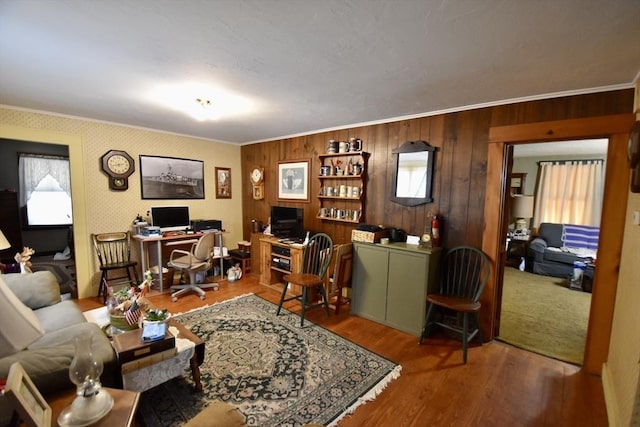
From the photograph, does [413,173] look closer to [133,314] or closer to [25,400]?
[133,314]

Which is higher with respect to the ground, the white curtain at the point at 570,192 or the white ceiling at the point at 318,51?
the white ceiling at the point at 318,51

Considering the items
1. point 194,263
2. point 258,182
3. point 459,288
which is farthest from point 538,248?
point 194,263

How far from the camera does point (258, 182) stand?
4.83 metres

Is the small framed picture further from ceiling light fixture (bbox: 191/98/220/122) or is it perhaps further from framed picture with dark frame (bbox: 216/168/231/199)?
framed picture with dark frame (bbox: 216/168/231/199)

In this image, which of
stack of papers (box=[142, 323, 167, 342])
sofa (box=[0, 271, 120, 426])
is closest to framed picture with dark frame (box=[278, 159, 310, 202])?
stack of papers (box=[142, 323, 167, 342])

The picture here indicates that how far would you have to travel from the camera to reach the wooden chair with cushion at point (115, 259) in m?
3.64

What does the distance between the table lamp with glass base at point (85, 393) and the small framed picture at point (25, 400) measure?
7 cm

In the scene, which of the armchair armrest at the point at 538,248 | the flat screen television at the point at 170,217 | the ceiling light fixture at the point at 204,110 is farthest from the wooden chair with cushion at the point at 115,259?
the armchair armrest at the point at 538,248

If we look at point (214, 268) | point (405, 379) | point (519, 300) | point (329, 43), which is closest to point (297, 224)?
point (214, 268)

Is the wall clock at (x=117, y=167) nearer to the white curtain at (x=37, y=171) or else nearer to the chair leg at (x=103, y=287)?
the chair leg at (x=103, y=287)

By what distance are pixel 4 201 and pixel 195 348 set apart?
537 cm

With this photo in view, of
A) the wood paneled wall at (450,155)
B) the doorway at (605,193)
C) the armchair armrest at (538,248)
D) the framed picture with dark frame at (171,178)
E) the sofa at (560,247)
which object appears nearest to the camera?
the doorway at (605,193)

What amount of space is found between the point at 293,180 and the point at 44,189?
17.0ft

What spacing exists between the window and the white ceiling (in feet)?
11.6
